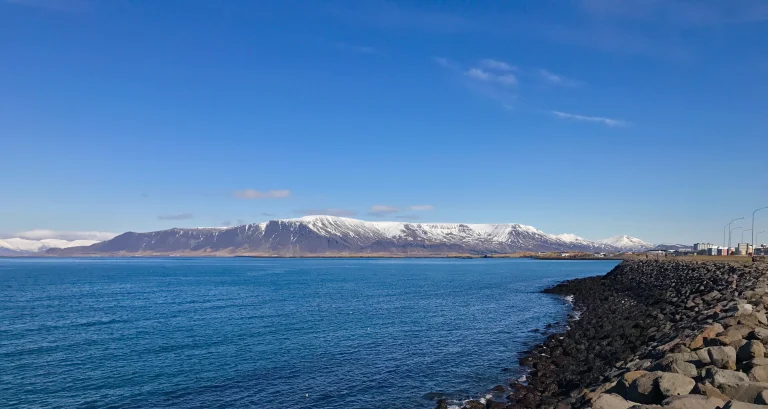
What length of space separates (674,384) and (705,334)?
6607 mm

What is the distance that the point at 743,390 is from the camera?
1041 centimetres

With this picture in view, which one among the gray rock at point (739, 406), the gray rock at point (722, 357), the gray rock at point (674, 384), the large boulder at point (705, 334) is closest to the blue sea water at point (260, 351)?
the large boulder at point (705, 334)

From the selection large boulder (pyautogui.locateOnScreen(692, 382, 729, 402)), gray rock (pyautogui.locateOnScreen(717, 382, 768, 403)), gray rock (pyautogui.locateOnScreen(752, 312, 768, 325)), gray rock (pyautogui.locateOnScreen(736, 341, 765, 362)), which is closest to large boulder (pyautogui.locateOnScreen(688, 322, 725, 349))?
gray rock (pyautogui.locateOnScreen(736, 341, 765, 362))

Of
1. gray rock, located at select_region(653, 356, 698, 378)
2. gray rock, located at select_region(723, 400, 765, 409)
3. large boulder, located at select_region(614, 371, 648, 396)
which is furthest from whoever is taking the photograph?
gray rock, located at select_region(653, 356, 698, 378)

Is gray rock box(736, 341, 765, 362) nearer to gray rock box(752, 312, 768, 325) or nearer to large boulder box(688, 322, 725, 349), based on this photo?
large boulder box(688, 322, 725, 349)

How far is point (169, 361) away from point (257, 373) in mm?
6005

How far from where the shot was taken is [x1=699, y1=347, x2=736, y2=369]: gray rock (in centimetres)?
1325

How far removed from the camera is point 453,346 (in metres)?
30.9

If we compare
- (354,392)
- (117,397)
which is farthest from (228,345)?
(354,392)

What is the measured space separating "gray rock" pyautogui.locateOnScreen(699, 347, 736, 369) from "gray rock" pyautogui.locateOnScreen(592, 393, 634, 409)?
3.87m

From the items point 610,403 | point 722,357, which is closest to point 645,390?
point 610,403

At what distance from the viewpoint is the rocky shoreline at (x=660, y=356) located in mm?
11086

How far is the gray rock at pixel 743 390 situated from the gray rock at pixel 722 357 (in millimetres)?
2941

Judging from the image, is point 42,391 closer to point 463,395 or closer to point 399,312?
point 463,395
